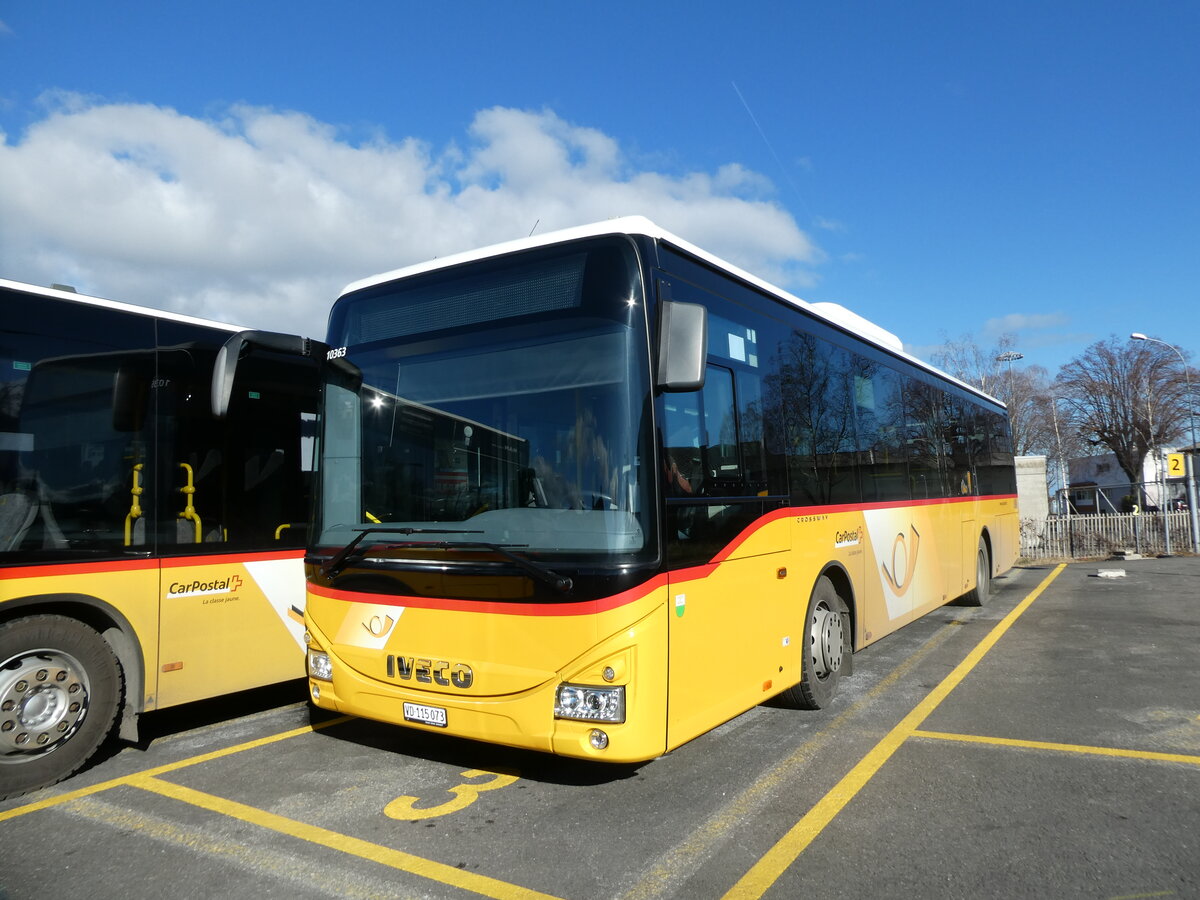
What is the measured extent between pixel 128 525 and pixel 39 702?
1177 mm

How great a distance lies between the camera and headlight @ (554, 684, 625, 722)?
411cm

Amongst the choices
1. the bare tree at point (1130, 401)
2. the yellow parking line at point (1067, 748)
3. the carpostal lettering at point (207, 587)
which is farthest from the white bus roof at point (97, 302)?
the bare tree at point (1130, 401)

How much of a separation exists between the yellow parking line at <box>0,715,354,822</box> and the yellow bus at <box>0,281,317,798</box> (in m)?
0.25

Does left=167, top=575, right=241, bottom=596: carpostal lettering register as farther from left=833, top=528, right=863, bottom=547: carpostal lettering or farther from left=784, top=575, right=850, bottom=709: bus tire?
left=833, top=528, right=863, bottom=547: carpostal lettering

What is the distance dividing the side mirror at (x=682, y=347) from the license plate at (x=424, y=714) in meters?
2.10

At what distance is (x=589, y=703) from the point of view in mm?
4141

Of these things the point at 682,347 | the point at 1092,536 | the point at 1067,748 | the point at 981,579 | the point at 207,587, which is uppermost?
the point at 682,347

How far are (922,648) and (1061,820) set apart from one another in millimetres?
5156

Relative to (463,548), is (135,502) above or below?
above

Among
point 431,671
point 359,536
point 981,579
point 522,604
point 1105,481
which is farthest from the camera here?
point 1105,481

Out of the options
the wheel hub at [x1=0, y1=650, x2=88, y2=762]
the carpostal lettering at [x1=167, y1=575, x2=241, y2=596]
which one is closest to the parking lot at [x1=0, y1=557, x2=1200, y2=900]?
the wheel hub at [x1=0, y1=650, x2=88, y2=762]

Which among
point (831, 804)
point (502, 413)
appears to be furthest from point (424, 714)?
point (831, 804)

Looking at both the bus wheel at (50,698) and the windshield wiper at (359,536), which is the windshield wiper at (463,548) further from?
the bus wheel at (50,698)

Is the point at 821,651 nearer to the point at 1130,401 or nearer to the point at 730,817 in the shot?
the point at 730,817
